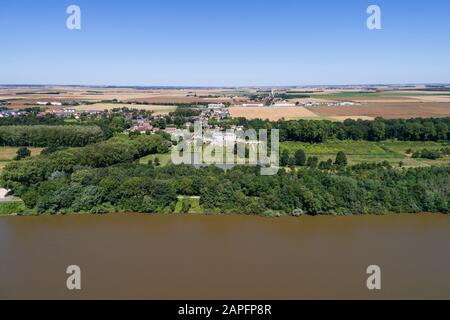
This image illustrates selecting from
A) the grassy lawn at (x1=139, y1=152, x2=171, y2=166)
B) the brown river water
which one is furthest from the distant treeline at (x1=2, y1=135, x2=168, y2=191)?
the brown river water

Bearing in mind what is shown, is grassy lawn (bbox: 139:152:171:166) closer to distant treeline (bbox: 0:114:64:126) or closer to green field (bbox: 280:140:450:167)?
green field (bbox: 280:140:450:167)

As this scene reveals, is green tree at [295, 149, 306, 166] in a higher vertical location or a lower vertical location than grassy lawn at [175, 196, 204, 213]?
higher

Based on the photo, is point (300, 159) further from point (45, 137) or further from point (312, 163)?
point (45, 137)

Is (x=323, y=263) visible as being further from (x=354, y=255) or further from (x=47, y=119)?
(x=47, y=119)

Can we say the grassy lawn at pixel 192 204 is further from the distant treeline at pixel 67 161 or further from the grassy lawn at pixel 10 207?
the grassy lawn at pixel 10 207

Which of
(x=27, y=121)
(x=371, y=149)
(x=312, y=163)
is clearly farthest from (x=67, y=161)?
(x=27, y=121)
